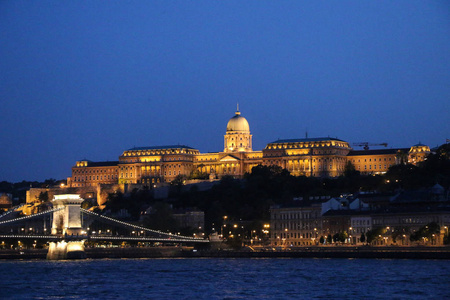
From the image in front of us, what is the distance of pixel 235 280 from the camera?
62438mm

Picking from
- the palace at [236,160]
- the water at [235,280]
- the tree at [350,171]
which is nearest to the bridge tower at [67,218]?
the water at [235,280]

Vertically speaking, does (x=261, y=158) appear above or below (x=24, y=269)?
above

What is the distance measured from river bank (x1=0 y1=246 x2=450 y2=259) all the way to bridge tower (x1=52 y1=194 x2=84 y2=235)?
637 cm

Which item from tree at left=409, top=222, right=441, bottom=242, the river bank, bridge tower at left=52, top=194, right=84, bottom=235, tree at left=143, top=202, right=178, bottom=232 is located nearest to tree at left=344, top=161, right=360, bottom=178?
tree at left=143, top=202, right=178, bottom=232

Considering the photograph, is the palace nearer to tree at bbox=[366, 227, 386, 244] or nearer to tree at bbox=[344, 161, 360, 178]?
tree at bbox=[344, 161, 360, 178]

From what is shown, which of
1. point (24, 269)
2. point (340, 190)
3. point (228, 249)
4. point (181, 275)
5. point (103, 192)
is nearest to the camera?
point (181, 275)

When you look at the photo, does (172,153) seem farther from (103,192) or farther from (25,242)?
(25,242)

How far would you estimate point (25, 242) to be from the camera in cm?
10794

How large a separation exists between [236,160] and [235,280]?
287 feet

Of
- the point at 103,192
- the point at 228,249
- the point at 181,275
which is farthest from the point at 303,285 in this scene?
the point at 103,192

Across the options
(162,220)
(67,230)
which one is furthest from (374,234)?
(162,220)

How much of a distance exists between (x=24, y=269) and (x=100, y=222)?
28584mm

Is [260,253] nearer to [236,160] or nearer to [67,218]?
[67,218]

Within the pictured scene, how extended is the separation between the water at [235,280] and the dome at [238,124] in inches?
3152
